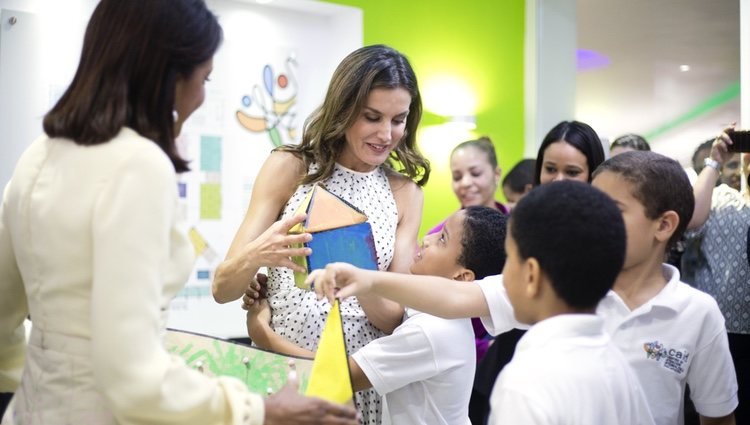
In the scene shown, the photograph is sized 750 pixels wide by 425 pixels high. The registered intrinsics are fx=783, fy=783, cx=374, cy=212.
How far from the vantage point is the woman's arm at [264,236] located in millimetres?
1818

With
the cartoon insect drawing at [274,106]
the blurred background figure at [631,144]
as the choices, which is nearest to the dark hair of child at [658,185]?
the blurred background figure at [631,144]

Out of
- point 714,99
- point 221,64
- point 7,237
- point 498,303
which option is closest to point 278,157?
point 498,303

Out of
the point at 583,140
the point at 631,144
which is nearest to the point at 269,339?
the point at 583,140

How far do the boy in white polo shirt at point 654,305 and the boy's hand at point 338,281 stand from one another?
11cm

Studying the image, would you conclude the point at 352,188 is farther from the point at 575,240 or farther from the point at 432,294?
the point at 575,240

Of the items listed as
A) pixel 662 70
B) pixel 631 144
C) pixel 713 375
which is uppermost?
pixel 662 70

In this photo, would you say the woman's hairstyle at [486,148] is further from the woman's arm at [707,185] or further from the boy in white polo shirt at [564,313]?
the boy in white polo shirt at [564,313]

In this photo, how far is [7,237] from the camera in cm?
138

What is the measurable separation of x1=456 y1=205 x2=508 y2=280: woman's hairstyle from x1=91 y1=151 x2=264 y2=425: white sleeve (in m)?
1.08

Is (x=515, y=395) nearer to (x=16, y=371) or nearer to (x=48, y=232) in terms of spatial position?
(x=48, y=232)

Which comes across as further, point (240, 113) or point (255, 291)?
point (240, 113)

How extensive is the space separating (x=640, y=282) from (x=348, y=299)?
0.77 m

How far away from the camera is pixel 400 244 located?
2.22 metres

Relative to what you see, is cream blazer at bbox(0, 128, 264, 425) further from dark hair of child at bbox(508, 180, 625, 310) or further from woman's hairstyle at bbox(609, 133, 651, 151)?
woman's hairstyle at bbox(609, 133, 651, 151)
